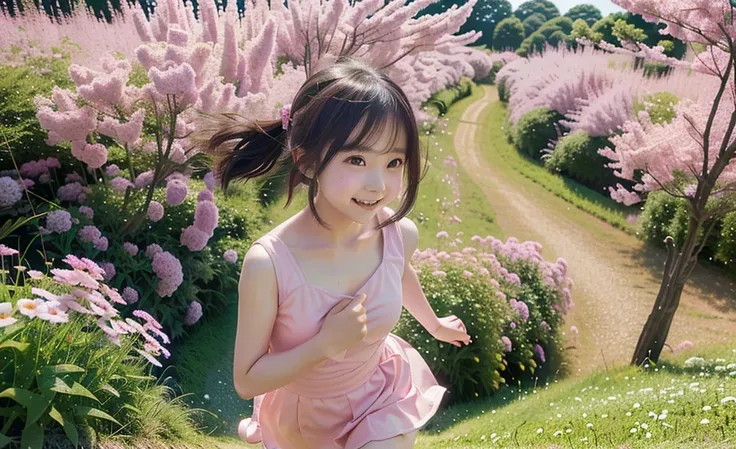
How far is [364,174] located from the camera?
1453mm

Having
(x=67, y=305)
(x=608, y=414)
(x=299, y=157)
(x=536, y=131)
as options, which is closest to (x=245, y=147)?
(x=299, y=157)

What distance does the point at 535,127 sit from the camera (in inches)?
379

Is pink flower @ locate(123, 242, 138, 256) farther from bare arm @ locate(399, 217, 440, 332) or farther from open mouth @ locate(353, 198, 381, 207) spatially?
open mouth @ locate(353, 198, 381, 207)

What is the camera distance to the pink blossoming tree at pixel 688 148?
3645mm

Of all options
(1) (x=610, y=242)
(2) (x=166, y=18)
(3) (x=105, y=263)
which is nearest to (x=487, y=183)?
(1) (x=610, y=242)

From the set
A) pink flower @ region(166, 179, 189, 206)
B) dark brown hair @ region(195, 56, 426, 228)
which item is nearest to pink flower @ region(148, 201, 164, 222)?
pink flower @ region(166, 179, 189, 206)

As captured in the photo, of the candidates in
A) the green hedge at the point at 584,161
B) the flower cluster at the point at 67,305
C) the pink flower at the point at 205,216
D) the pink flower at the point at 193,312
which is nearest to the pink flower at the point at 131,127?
the pink flower at the point at 205,216

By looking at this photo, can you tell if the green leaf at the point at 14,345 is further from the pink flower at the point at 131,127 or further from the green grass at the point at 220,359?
the pink flower at the point at 131,127

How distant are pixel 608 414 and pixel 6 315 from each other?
247 centimetres

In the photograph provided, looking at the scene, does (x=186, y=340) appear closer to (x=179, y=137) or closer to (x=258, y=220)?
(x=179, y=137)

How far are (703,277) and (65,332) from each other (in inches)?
227

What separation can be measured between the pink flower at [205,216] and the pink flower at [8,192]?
79 centimetres

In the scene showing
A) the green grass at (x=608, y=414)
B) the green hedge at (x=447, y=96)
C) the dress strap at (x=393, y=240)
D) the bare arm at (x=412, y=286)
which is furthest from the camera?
the green hedge at (x=447, y=96)

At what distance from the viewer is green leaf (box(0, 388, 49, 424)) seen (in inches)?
55.8
